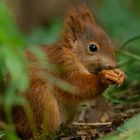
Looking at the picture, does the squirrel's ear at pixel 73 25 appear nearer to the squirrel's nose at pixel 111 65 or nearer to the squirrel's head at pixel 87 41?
the squirrel's head at pixel 87 41

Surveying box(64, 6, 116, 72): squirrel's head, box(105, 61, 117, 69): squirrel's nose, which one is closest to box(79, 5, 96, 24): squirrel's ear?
box(64, 6, 116, 72): squirrel's head

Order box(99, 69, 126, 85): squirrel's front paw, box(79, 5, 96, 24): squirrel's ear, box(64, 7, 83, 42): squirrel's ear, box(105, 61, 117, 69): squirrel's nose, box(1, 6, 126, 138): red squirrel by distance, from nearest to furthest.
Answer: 1. box(1, 6, 126, 138): red squirrel
2. box(99, 69, 126, 85): squirrel's front paw
3. box(105, 61, 117, 69): squirrel's nose
4. box(64, 7, 83, 42): squirrel's ear
5. box(79, 5, 96, 24): squirrel's ear

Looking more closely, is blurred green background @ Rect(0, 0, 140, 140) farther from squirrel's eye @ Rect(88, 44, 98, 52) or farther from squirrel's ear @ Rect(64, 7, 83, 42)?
squirrel's ear @ Rect(64, 7, 83, 42)

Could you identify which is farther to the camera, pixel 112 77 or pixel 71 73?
pixel 71 73

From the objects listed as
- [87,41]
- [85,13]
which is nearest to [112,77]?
[87,41]

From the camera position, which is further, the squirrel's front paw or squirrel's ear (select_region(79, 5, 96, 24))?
squirrel's ear (select_region(79, 5, 96, 24))

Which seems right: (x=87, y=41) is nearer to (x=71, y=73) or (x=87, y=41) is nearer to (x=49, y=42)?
(x=71, y=73)

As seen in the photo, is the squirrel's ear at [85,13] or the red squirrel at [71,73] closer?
the red squirrel at [71,73]

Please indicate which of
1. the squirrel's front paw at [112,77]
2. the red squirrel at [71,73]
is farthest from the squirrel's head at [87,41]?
the squirrel's front paw at [112,77]
